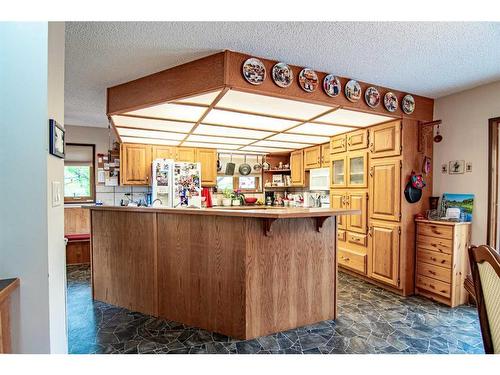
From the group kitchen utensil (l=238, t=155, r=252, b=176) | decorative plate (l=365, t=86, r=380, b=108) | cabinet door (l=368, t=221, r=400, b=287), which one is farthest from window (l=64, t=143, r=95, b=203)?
cabinet door (l=368, t=221, r=400, b=287)

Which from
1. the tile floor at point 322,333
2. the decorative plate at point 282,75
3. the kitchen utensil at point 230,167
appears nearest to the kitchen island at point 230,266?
the tile floor at point 322,333

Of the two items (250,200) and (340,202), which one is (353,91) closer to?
(340,202)

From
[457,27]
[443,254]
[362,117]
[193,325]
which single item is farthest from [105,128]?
[443,254]

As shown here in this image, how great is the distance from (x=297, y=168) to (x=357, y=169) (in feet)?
5.57

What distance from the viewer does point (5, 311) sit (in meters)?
1.05

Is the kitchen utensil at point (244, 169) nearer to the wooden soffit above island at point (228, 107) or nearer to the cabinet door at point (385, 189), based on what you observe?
the wooden soffit above island at point (228, 107)

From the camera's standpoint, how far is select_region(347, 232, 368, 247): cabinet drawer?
145 inches

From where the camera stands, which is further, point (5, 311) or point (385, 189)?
point (385, 189)

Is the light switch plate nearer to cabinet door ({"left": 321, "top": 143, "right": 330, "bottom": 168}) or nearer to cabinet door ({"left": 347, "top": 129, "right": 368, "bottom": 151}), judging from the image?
cabinet door ({"left": 347, "top": 129, "right": 368, "bottom": 151})

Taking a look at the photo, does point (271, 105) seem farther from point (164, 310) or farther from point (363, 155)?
point (164, 310)

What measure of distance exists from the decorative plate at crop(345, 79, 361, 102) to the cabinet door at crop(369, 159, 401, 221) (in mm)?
1027

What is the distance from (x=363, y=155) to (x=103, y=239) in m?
3.46

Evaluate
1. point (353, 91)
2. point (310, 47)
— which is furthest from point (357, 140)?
point (310, 47)

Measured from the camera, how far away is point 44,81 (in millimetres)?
1117
